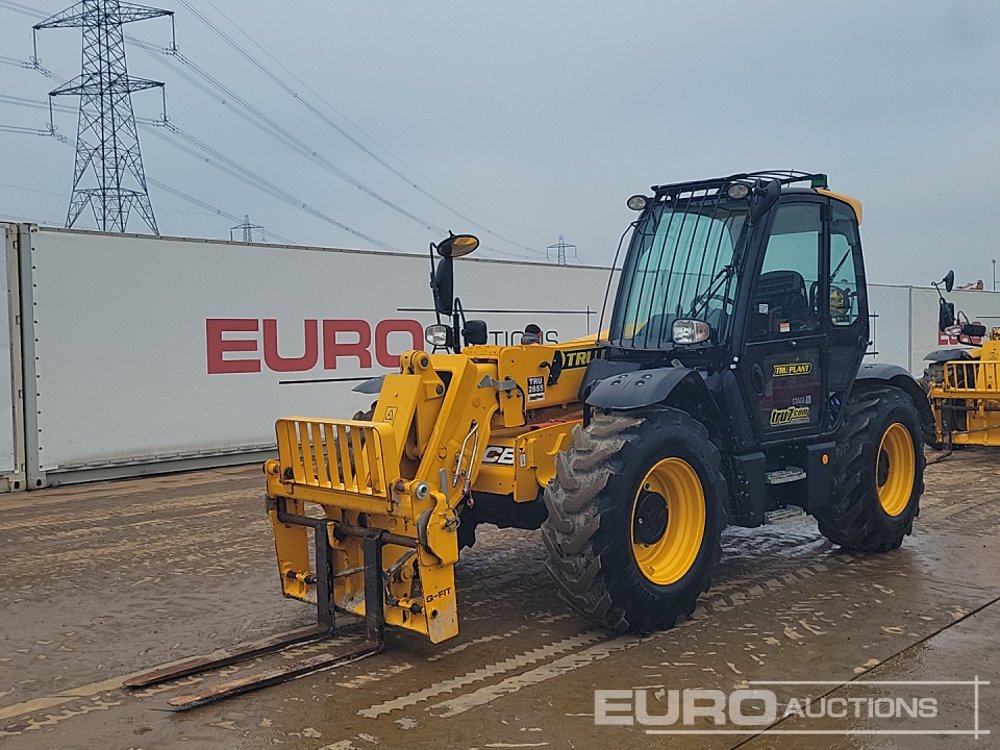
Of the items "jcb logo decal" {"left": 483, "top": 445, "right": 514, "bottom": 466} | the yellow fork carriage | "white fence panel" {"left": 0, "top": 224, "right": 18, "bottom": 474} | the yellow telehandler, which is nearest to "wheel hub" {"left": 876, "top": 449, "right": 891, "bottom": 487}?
the yellow fork carriage

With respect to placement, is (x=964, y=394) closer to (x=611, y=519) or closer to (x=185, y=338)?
(x=611, y=519)

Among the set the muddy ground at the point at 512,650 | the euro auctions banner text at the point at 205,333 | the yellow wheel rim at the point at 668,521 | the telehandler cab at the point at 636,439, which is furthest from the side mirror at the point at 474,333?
the euro auctions banner text at the point at 205,333

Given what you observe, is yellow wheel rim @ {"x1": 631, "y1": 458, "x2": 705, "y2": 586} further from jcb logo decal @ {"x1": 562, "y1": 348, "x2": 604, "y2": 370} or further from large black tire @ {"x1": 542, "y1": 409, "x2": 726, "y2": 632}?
jcb logo decal @ {"x1": 562, "y1": 348, "x2": 604, "y2": 370}

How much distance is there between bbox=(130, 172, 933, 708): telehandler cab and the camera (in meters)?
4.86

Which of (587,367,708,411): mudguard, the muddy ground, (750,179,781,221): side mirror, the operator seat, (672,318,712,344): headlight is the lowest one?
the muddy ground

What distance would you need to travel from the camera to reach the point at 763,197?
19.7 ft

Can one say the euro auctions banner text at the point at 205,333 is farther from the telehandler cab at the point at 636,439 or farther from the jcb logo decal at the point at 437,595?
the jcb logo decal at the point at 437,595

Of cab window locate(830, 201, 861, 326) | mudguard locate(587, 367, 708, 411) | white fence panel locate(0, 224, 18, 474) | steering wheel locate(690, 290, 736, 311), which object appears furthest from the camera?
white fence panel locate(0, 224, 18, 474)

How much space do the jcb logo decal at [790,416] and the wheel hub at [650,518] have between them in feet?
4.02

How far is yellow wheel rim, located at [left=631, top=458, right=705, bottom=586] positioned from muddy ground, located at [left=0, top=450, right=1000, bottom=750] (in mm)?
343

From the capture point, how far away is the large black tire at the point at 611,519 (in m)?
4.82

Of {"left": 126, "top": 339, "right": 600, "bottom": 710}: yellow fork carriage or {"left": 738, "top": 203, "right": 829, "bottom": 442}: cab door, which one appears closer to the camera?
{"left": 126, "top": 339, "right": 600, "bottom": 710}: yellow fork carriage

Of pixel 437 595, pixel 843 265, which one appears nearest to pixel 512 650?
pixel 437 595

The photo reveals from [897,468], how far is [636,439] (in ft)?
10.4
